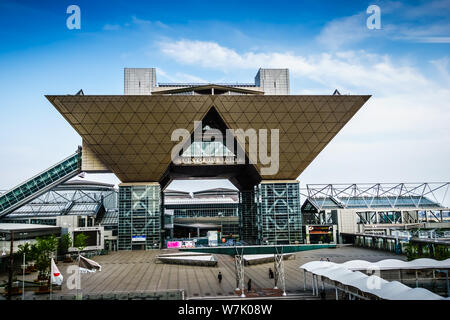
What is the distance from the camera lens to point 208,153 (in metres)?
78.2

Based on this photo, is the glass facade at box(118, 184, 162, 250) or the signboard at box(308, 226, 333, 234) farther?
the signboard at box(308, 226, 333, 234)

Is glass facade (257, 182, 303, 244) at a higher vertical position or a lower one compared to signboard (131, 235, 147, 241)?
higher

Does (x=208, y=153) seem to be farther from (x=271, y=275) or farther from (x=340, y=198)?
(x=271, y=275)

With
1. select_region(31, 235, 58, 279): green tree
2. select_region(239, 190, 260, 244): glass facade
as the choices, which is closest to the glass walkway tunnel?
select_region(31, 235, 58, 279): green tree

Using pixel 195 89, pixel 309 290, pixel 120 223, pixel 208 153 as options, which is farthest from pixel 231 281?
pixel 195 89

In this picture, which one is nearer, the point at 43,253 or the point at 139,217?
the point at 43,253

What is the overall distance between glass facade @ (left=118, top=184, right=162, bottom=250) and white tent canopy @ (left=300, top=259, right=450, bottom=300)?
1747 inches

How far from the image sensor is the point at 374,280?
2170cm

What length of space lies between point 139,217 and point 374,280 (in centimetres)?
5481

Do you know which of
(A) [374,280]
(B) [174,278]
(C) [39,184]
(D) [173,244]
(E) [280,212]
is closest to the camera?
(A) [374,280]

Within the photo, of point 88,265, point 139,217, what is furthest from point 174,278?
point 139,217

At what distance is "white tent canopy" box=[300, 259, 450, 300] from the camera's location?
59.9 feet

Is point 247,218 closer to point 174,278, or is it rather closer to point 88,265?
point 174,278

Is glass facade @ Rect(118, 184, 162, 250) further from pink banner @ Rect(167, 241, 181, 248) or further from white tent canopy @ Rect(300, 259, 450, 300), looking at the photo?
white tent canopy @ Rect(300, 259, 450, 300)
